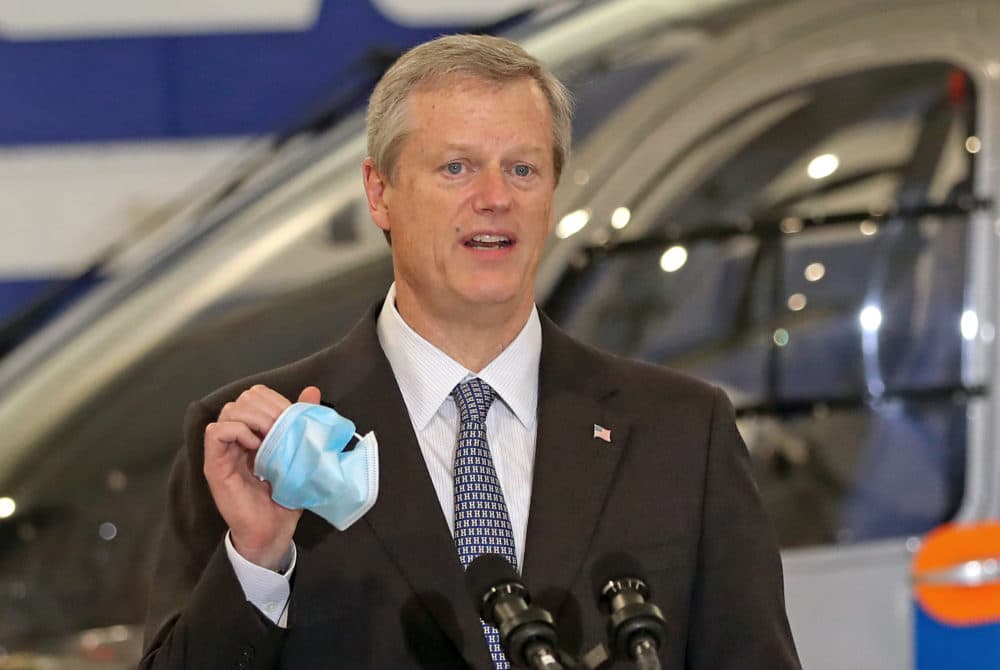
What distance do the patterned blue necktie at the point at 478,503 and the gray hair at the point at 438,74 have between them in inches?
11.9

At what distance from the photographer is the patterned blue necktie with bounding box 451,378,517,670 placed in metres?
1.61

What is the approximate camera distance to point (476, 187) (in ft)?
5.38

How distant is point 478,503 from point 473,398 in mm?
128

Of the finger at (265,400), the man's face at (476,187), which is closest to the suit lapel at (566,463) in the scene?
the man's face at (476,187)

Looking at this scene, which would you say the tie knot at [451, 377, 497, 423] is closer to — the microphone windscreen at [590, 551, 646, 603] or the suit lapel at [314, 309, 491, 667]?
the suit lapel at [314, 309, 491, 667]

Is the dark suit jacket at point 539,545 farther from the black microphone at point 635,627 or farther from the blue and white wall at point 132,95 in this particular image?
the blue and white wall at point 132,95

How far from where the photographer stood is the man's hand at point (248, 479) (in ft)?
4.55

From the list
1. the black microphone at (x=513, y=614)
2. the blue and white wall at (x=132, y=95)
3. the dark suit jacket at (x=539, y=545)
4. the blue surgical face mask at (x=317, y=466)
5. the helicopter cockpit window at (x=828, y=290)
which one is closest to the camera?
the black microphone at (x=513, y=614)

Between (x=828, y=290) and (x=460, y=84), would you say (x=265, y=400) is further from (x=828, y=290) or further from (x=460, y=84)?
(x=828, y=290)

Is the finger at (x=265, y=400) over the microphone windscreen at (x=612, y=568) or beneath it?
over

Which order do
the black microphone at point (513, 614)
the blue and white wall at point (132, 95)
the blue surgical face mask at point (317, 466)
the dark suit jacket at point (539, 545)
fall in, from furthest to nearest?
the blue and white wall at point (132, 95), the dark suit jacket at point (539, 545), the blue surgical face mask at point (317, 466), the black microphone at point (513, 614)

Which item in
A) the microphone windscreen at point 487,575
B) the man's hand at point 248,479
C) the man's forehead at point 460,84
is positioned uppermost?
the man's forehead at point 460,84

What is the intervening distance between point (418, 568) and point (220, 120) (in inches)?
88.8

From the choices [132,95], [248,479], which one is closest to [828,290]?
[132,95]
